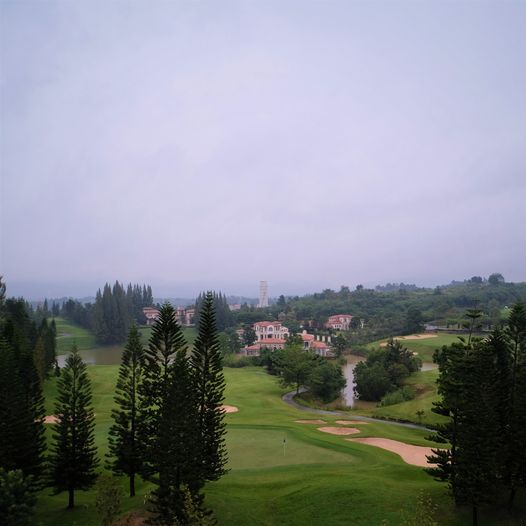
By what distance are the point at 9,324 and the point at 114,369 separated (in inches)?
1113

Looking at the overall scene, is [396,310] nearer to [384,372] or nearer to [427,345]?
[427,345]

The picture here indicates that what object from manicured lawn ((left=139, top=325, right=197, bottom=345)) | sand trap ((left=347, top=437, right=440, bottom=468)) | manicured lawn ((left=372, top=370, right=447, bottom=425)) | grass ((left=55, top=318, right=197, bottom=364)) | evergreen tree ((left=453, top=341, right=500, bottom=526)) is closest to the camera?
evergreen tree ((left=453, top=341, right=500, bottom=526))

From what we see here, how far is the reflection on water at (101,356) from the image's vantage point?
85.6 metres

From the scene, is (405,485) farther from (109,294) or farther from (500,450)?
(109,294)

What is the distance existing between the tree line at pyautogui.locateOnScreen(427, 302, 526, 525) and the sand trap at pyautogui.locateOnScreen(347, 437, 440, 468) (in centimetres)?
703

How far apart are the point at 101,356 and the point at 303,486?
84830 mm

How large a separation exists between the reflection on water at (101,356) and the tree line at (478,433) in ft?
249

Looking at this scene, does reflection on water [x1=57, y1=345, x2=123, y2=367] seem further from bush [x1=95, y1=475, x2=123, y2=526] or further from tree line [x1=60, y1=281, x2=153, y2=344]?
bush [x1=95, y1=475, x2=123, y2=526]

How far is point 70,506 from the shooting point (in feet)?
64.6

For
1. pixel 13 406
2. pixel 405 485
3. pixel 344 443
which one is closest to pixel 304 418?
pixel 344 443

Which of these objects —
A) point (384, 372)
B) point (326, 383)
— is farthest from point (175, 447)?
point (384, 372)

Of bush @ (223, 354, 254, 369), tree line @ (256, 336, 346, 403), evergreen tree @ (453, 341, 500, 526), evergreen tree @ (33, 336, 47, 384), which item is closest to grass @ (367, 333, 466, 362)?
bush @ (223, 354, 254, 369)

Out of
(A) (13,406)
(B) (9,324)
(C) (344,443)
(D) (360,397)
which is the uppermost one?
(B) (9,324)

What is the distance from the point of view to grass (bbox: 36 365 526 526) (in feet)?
56.6
